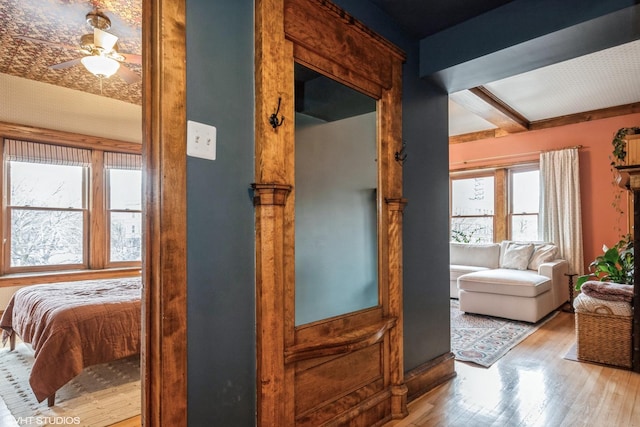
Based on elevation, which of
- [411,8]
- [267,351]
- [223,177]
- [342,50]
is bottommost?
[267,351]

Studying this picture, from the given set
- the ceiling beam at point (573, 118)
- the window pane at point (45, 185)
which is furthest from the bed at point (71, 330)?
the ceiling beam at point (573, 118)

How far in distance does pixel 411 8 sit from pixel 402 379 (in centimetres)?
225

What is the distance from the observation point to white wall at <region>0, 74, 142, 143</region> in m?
4.43

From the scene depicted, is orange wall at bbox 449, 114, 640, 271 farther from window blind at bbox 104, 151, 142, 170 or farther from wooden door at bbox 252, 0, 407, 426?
window blind at bbox 104, 151, 142, 170

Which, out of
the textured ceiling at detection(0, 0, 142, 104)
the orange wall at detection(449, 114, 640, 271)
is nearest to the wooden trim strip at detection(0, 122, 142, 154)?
the textured ceiling at detection(0, 0, 142, 104)

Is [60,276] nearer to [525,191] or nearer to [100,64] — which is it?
[100,64]

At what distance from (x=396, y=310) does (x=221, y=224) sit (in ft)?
4.19

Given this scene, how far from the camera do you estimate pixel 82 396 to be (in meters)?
2.55

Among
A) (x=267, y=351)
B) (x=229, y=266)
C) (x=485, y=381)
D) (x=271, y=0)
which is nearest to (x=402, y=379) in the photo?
(x=485, y=381)

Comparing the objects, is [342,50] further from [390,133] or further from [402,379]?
[402,379]

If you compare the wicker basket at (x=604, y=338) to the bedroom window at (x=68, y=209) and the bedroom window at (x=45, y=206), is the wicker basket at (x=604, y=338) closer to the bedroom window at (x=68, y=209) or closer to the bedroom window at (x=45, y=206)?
the bedroom window at (x=68, y=209)

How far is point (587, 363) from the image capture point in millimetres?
3049

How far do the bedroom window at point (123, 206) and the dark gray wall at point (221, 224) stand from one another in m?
4.59

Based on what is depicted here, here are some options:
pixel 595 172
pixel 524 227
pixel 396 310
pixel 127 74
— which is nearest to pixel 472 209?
pixel 524 227
